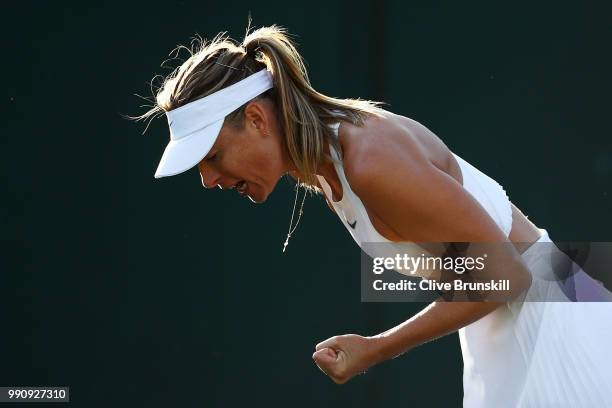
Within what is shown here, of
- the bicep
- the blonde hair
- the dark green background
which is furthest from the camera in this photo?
the dark green background

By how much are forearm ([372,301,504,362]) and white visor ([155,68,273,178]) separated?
1.55 ft

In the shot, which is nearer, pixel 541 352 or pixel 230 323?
pixel 541 352

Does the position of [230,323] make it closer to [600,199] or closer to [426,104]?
[426,104]

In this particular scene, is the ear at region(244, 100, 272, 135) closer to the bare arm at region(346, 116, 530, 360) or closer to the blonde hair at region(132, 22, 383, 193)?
the blonde hair at region(132, 22, 383, 193)

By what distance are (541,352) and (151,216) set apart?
1636 mm

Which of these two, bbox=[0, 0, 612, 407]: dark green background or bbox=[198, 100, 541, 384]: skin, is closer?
bbox=[198, 100, 541, 384]: skin

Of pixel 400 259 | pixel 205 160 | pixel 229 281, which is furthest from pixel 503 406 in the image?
pixel 229 281

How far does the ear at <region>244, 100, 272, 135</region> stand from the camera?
1.93 metres

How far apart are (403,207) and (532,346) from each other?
0.37 m

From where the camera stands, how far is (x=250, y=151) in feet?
6.32

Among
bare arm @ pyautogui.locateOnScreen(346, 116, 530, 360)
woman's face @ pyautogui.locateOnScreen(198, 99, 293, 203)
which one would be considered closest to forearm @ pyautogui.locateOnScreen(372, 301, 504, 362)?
bare arm @ pyautogui.locateOnScreen(346, 116, 530, 360)

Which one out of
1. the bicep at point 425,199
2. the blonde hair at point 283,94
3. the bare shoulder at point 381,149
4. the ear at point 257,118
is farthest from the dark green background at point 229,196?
the bicep at point 425,199

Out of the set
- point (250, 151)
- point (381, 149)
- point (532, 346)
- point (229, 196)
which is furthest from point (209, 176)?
point (229, 196)

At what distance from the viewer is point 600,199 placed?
133 inches
